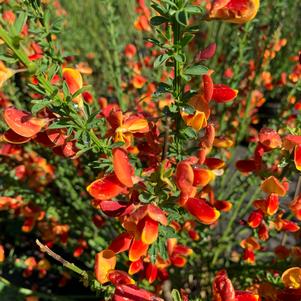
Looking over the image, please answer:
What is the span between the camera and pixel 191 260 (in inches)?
60.3

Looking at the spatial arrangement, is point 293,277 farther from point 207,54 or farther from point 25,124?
point 25,124

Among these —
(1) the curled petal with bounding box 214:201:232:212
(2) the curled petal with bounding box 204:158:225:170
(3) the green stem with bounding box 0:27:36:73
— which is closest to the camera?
(3) the green stem with bounding box 0:27:36:73

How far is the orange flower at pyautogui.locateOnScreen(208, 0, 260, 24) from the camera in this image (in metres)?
0.56

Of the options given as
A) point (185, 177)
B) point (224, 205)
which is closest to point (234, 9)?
point (185, 177)

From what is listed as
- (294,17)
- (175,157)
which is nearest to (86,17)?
(294,17)

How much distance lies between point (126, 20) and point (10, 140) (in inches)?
101

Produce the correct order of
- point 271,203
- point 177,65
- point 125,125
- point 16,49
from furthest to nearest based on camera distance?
Result: 1. point 271,203
2. point 125,125
3. point 177,65
4. point 16,49

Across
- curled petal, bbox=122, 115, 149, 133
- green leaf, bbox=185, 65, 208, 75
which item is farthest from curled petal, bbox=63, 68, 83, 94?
green leaf, bbox=185, 65, 208, 75

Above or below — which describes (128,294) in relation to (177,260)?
above

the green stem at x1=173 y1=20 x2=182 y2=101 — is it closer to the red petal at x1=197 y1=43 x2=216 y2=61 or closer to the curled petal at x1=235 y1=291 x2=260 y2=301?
the red petal at x1=197 y1=43 x2=216 y2=61

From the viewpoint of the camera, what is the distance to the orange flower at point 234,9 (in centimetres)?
56

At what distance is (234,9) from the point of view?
56cm

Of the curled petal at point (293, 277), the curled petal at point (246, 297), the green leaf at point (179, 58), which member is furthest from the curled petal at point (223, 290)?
the green leaf at point (179, 58)

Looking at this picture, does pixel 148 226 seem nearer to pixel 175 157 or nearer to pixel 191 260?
pixel 175 157
